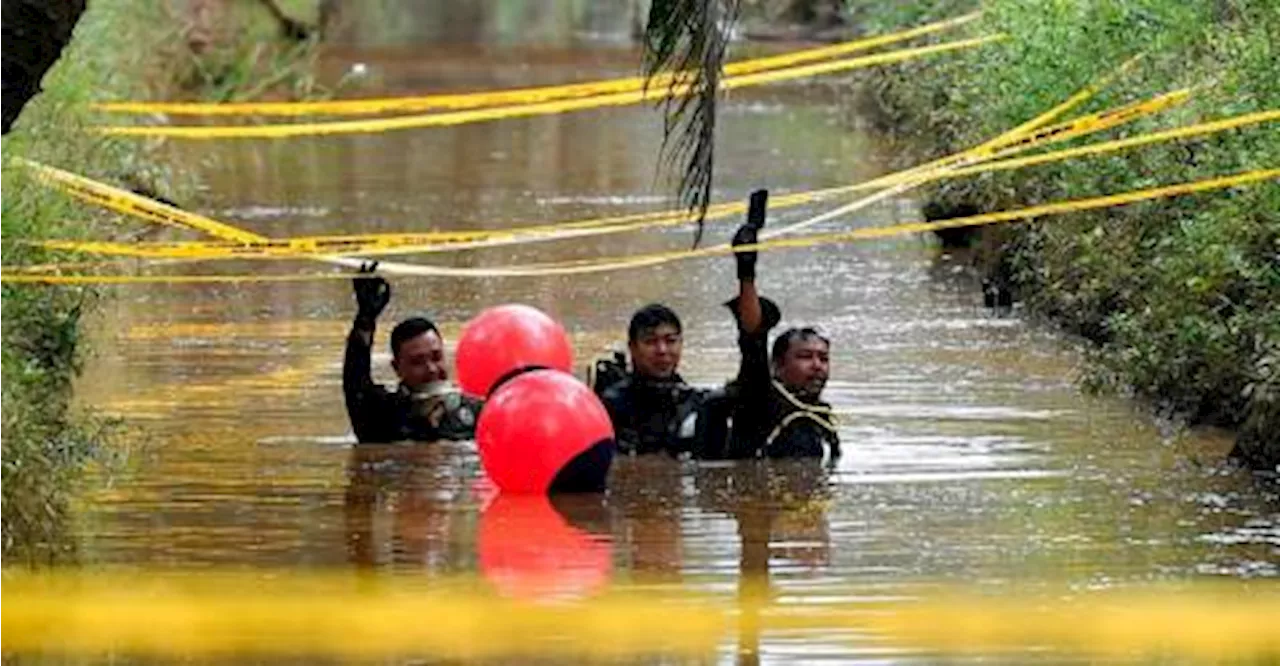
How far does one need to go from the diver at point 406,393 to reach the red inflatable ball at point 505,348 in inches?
9.0

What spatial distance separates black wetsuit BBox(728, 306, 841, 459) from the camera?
A: 13852 millimetres

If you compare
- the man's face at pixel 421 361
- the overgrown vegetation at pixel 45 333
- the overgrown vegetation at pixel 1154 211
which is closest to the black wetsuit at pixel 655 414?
the man's face at pixel 421 361

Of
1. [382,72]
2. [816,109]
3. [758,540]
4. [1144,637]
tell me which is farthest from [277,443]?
[382,72]

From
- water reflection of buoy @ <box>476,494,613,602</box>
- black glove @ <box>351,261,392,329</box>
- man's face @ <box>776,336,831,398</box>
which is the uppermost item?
black glove @ <box>351,261,392,329</box>

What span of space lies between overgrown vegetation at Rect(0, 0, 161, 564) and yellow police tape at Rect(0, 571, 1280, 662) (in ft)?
2.37

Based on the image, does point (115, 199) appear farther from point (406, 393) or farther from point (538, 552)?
point (538, 552)

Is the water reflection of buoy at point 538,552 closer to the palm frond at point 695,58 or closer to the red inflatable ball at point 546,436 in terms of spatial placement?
the red inflatable ball at point 546,436

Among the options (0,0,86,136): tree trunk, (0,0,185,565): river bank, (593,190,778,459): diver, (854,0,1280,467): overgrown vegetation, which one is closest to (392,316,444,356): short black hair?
(593,190,778,459): diver

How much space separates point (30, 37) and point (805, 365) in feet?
15.4

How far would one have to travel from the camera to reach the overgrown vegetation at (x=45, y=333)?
11.9m

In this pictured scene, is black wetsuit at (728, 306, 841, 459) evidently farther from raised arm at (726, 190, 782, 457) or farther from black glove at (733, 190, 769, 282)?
black glove at (733, 190, 769, 282)

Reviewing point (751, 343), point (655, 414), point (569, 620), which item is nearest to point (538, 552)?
point (569, 620)

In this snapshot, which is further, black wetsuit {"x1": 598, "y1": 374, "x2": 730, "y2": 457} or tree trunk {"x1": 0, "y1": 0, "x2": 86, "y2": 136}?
black wetsuit {"x1": 598, "y1": 374, "x2": 730, "y2": 457}

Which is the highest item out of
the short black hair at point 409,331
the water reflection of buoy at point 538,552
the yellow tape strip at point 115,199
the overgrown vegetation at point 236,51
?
the overgrown vegetation at point 236,51
